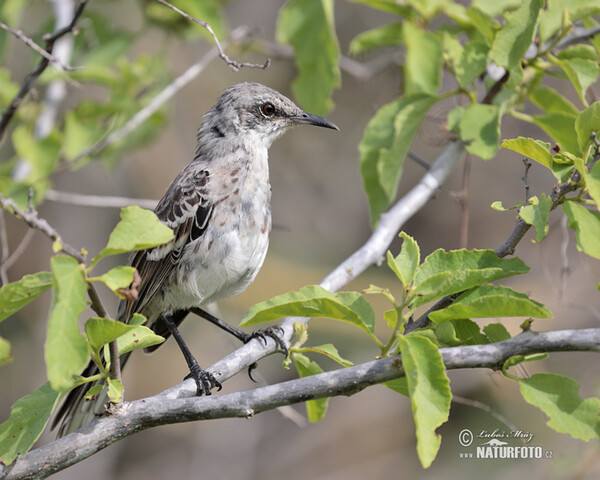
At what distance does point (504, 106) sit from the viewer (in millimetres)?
3406

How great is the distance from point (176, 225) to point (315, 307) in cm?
190

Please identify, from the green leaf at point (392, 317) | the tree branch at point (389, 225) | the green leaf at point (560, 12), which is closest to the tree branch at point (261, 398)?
the green leaf at point (392, 317)

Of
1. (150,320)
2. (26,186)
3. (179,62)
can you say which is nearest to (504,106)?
(150,320)

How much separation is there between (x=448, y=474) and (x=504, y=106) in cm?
517

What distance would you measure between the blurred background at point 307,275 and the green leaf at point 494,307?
3935 mm

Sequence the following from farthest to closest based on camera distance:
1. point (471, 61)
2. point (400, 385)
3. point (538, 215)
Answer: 1. point (471, 61)
2. point (400, 385)
3. point (538, 215)

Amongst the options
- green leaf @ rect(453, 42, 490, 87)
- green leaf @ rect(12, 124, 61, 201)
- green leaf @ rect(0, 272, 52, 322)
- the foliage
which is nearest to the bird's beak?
green leaf @ rect(453, 42, 490, 87)

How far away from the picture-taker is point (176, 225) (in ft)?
13.0

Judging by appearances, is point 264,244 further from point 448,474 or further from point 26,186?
point 448,474

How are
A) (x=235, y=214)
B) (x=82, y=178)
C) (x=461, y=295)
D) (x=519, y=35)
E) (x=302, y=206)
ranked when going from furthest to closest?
(x=302, y=206), (x=82, y=178), (x=235, y=214), (x=519, y=35), (x=461, y=295)

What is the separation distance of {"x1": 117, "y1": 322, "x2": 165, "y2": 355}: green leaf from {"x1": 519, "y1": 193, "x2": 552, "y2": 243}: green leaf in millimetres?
1310

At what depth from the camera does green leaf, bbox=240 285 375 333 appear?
2219mm

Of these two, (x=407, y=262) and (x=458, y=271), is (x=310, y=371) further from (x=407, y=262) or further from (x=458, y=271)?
(x=458, y=271)

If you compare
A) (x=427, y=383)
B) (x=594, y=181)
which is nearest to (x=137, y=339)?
(x=427, y=383)
